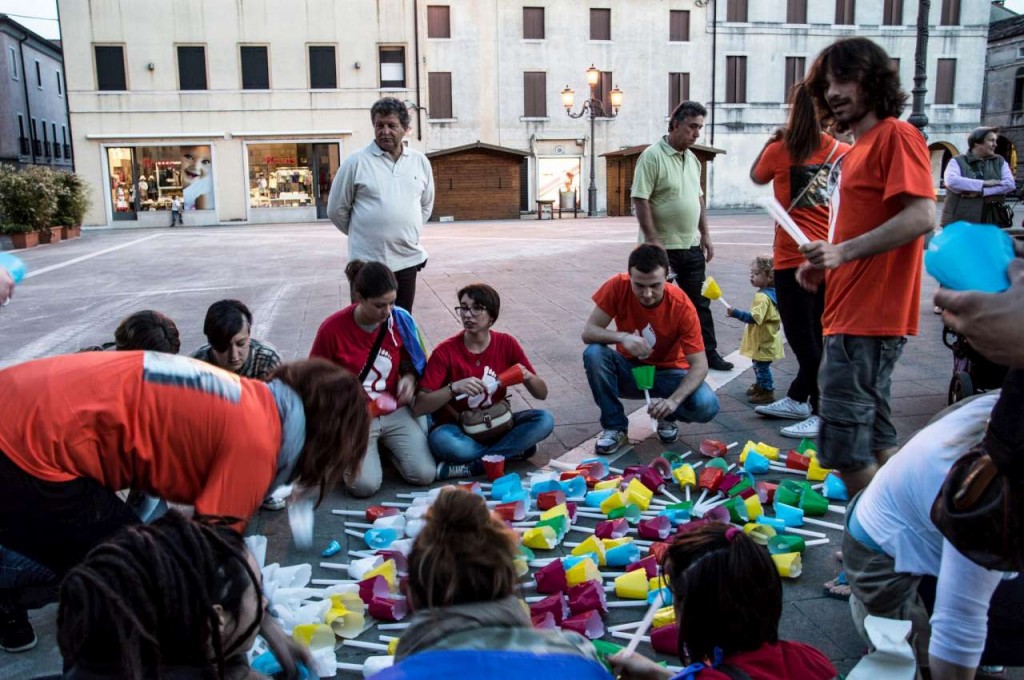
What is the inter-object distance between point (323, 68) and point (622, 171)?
12408 mm

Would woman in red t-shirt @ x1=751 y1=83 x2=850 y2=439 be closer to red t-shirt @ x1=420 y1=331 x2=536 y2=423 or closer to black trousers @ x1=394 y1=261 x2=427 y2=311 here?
red t-shirt @ x1=420 y1=331 x2=536 y2=423

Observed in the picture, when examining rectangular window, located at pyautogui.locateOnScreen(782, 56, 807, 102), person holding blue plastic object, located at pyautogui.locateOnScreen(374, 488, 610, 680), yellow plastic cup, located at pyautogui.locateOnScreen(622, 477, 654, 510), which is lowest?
yellow plastic cup, located at pyautogui.locateOnScreen(622, 477, 654, 510)

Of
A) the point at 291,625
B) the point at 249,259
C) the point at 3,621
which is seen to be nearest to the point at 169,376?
the point at 291,625

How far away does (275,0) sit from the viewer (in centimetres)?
3259

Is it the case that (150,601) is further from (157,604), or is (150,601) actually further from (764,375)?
(764,375)

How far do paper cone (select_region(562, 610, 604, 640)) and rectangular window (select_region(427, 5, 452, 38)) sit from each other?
34.3 m

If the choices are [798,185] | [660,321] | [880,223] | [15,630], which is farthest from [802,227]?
[15,630]

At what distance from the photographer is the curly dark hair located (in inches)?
122

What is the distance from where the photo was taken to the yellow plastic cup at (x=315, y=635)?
284 centimetres

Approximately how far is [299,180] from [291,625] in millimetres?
33188

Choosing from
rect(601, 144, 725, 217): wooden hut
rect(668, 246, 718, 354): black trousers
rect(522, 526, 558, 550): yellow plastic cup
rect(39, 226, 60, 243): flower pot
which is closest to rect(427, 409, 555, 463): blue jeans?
rect(522, 526, 558, 550): yellow plastic cup

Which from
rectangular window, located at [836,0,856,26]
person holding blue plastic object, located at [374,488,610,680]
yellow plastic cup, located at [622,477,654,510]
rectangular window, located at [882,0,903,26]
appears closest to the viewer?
person holding blue plastic object, located at [374,488,610,680]

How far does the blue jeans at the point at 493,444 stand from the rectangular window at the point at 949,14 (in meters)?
42.7

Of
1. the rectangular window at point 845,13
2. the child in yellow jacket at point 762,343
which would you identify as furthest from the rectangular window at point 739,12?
the child in yellow jacket at point 762,343
